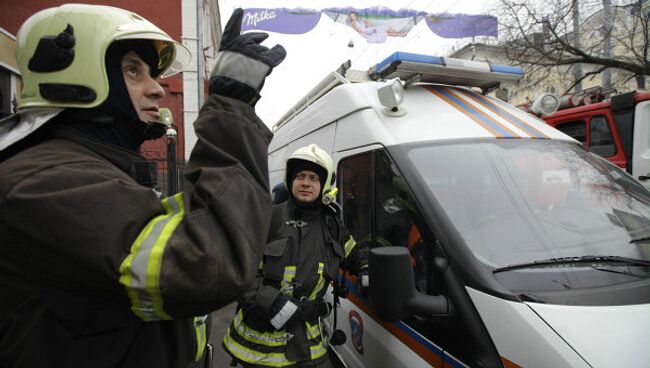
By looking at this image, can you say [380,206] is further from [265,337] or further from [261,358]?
[261,358]

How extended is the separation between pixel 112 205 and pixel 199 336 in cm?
76

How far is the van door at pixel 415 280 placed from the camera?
5.80ft

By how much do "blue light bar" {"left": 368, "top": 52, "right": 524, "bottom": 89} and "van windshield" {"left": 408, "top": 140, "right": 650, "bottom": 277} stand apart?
85cm

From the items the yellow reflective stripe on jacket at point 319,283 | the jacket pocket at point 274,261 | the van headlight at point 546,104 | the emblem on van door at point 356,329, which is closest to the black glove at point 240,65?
the jacket pocket at point 274,261

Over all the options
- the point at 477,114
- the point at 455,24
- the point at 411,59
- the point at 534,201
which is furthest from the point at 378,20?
the point at 534,201

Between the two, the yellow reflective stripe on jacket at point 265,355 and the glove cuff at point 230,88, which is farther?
the yellow reflective stripe on jacket at point 265,355

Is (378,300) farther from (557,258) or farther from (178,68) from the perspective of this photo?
(178,68)

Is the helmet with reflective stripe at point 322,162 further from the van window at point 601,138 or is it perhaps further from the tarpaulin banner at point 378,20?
the tarpaulin banner at point 378,20

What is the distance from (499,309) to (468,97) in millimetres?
1935

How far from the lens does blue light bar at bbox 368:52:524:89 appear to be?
9.53 ft

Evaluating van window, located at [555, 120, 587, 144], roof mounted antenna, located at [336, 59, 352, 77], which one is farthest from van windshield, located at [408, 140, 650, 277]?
van window, located at [555, 120, 587, 144]

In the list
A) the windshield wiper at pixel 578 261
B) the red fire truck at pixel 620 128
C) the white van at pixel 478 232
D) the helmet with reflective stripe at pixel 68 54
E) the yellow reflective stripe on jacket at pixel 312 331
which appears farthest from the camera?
the red fire truck at pixel 620 128

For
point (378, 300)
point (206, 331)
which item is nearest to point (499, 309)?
point (378, 300)

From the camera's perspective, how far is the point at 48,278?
936 mm
